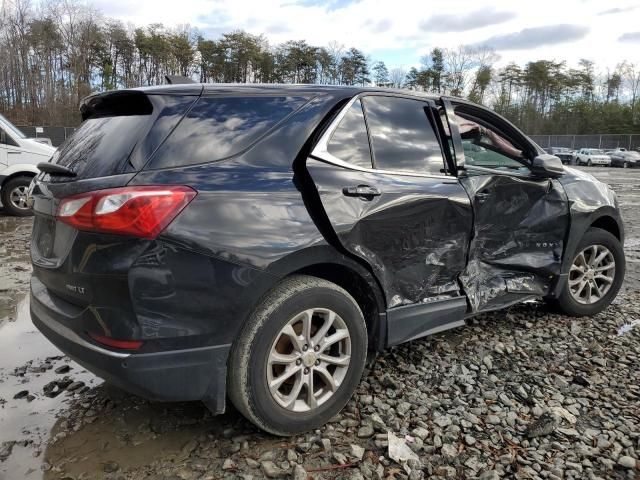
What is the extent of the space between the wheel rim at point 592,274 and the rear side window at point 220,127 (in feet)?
9.72

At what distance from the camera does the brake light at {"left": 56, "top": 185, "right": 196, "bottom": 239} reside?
2.03 meters

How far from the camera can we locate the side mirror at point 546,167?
3688mm

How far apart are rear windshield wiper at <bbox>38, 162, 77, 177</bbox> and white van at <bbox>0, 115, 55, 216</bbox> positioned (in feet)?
23.4

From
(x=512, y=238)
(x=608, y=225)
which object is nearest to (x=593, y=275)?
(x=608, y=225)

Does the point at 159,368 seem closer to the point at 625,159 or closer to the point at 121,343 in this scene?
the point at 121,343

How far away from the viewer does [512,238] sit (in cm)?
361

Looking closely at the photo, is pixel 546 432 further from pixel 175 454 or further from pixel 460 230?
pixel 175 454

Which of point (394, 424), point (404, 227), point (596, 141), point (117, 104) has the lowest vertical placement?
point (394, 424)

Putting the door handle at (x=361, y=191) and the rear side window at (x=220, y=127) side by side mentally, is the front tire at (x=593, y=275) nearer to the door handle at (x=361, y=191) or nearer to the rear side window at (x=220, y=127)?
the door handle at (x=361, y=191)

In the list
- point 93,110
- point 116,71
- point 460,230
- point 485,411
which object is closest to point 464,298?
point 460,230

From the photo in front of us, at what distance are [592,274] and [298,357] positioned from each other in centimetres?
305

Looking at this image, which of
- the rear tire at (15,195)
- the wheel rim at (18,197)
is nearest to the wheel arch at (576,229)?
A: the rear tire at (15,195)

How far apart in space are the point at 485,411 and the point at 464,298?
75 centimetres

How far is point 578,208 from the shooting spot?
13.1ft
